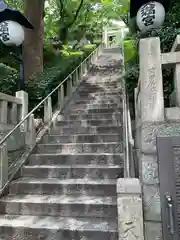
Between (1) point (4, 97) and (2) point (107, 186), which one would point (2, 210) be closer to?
(2) point (107, 186)

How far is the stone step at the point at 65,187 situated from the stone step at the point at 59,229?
0.57 metres

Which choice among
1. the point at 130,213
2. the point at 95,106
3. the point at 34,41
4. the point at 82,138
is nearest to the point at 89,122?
the point at 82,138

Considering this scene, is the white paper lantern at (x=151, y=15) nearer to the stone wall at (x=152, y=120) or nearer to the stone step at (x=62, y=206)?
the stone wall at (x=152, y=120)

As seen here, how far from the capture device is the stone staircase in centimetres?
331

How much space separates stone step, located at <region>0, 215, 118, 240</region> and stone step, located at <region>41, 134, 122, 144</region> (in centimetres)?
238

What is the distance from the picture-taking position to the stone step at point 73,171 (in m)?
4.39

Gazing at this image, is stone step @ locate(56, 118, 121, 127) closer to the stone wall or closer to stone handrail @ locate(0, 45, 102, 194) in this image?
stone handrail @ locate(0, 45, 102, 194)

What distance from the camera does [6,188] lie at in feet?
14.0

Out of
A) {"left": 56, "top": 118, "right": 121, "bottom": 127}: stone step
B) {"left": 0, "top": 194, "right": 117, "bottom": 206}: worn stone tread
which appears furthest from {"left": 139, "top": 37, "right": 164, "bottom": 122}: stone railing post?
{"left": 56, "top": 118, "right": 121, "bottom": 127}: stone step

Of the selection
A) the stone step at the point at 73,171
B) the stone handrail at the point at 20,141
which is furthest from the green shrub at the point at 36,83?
the stone step at the point at 73,171

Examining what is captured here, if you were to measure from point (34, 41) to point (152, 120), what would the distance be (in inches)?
315

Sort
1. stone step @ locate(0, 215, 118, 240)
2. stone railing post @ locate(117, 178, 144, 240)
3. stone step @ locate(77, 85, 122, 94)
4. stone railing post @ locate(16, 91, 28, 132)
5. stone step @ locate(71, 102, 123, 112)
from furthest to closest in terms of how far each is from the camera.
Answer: stone step @ locate(77, 85, 122, 94)
stone step @ locate(71, 102, 123, 112)
stone railing post @ locate(16, 91, 28, 132)
stone step @ locate(0, 215, 118, 240)
stone railing post @ locate(117, 178, 144, 240)

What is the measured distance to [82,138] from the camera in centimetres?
579

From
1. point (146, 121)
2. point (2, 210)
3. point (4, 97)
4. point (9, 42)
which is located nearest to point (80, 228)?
point (2, 210)
